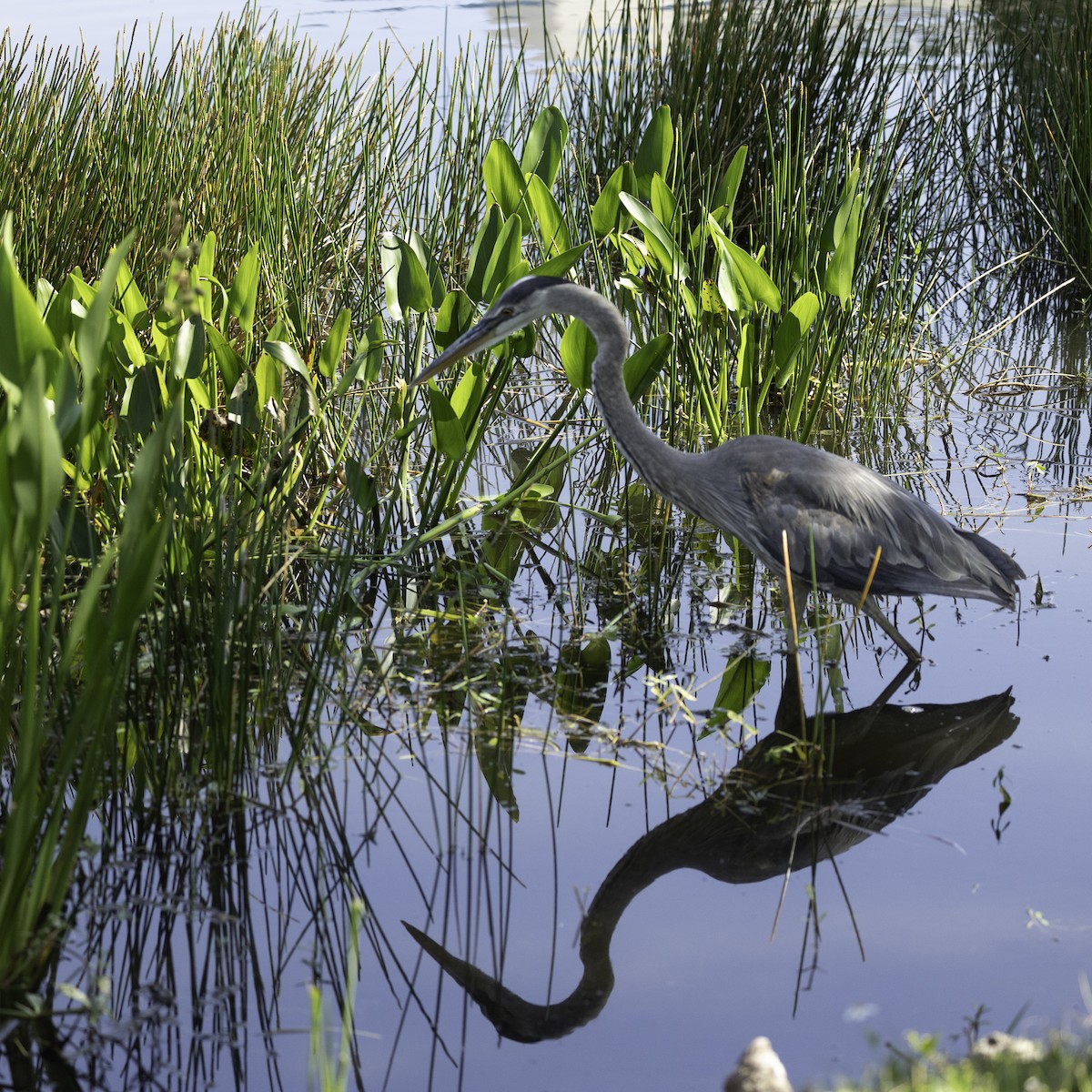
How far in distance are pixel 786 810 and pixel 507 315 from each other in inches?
56.3

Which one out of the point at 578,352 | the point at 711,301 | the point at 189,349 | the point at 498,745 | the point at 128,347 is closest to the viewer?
the point at 498,745

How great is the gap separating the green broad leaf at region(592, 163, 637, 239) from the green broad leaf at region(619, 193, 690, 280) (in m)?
0.06

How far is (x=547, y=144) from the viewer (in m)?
3.89

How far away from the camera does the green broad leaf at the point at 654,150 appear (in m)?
4.05

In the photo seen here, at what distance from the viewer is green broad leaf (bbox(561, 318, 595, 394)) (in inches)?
147

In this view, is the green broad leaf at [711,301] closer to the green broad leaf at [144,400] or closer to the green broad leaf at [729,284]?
the green broad leaf at [729,284]

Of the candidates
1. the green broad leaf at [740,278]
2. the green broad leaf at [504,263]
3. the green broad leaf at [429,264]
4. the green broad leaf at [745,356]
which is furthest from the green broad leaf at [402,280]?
the green broad leaf at [745,356]

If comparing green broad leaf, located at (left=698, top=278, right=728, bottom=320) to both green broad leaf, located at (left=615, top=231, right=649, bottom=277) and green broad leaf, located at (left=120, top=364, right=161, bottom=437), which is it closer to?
green broad leaf, located at (left=615, top=231, right=649, bottom=277)

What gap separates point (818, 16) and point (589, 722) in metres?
4.79

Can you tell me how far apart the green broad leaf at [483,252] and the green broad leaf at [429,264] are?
99 mm

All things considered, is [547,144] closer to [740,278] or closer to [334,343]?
[740,278]

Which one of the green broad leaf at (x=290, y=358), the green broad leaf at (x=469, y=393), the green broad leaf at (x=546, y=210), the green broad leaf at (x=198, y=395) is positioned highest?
the green broad leaf at (x=546, y=210)

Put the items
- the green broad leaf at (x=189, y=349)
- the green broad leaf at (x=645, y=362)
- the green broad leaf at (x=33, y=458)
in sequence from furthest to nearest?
1. the green broad leaf at (x=645, y=362)
2. the green broad leaf at (x=189, y=349)
3. the green broad leaf at (x=33, y=458)

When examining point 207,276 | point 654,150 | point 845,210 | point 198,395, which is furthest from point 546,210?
point 198,395
